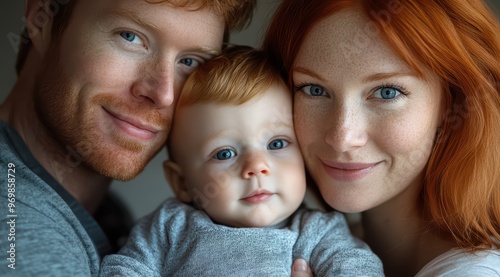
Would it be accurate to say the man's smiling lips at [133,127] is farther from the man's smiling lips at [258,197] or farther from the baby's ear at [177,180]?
the man's smiling lips at [258,197]

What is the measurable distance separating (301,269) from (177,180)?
385mm

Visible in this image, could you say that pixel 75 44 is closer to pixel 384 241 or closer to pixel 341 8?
pixel 341 8

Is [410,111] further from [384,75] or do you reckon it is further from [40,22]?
[40,22]

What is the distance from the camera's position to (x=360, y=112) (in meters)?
1.15

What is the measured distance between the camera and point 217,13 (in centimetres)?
133

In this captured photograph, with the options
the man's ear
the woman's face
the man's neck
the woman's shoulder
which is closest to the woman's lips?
the woman's face

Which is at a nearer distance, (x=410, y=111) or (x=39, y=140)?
(x=410, y=111)

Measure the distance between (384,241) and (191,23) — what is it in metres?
0.71

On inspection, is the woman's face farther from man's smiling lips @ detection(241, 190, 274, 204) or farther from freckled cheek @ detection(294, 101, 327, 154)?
man's smiling lips @ detection(241, 190, 274, 204)

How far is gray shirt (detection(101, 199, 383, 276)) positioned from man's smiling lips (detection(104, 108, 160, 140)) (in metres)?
0.19

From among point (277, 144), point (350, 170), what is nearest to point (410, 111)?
point (350, 170)

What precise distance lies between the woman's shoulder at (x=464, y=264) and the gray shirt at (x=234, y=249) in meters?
0.11

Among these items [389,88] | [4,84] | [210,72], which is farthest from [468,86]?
[4,84]

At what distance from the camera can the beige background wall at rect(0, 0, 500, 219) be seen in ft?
5.20
